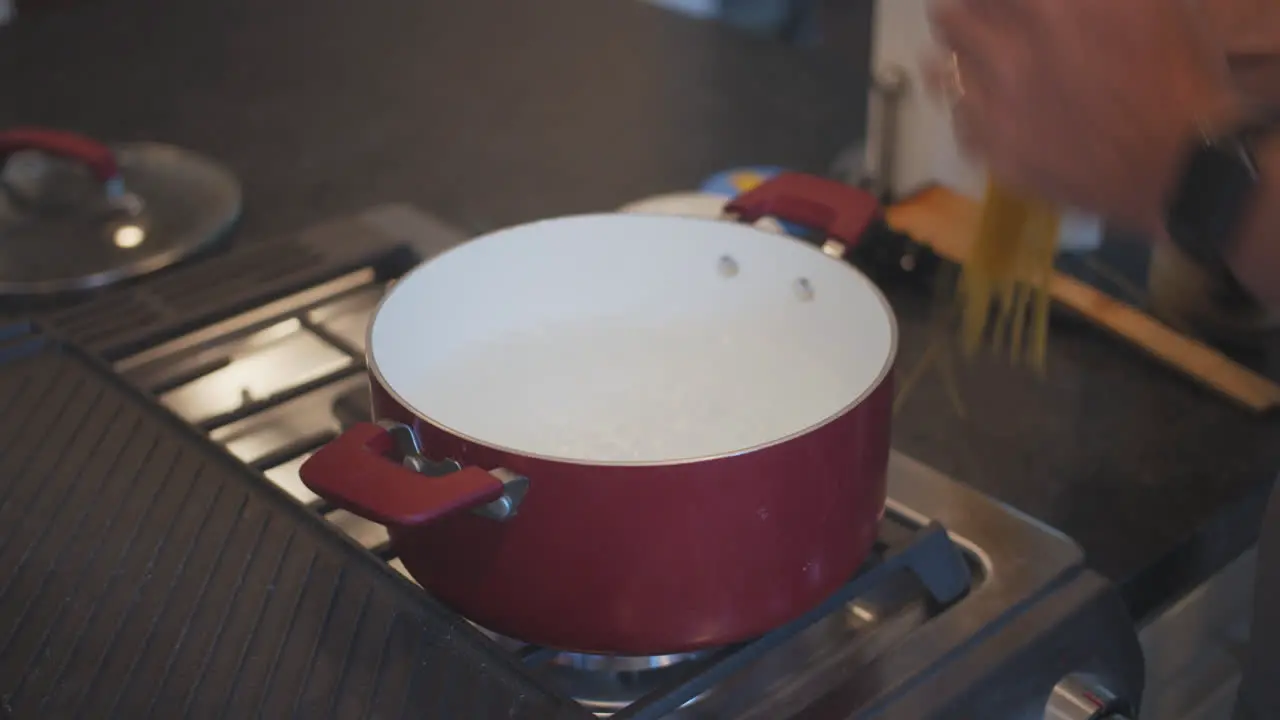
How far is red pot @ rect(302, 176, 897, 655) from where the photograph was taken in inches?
17.7

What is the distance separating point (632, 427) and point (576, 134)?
0.55 meters

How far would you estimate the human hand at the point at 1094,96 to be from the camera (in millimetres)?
490

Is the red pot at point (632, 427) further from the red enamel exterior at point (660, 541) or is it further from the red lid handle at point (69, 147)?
the red lid handle at point (69, 147)

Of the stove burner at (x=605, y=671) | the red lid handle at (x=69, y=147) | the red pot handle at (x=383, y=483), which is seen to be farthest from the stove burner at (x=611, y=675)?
the red lid handle at (x=69, y=147)

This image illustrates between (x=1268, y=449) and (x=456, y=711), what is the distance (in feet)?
1.48

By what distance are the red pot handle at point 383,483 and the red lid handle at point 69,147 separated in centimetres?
53

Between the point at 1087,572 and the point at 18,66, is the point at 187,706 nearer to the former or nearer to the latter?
the point at 1087,572

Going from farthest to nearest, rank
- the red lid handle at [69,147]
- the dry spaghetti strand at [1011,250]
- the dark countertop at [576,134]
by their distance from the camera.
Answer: the red lid handle at [69,147] → the dark countertop at [576,134] → the dry spaghetti strand at [1011,250]

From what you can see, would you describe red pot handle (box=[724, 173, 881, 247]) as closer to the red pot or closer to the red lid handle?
the red pot

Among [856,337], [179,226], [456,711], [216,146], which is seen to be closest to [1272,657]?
[856,337]

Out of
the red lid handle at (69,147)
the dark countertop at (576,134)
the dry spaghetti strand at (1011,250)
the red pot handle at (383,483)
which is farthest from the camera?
the red lid handle at (69,147)

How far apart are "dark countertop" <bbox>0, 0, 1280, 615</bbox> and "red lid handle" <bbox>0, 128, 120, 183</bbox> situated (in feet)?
0.34

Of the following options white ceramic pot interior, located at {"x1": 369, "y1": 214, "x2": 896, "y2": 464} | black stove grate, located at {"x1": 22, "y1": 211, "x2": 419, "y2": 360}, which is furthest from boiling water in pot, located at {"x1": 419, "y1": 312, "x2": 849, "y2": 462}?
black stove grate, located at {"x1": 22, "y1": 211, "x2": 419, "y2": 360}

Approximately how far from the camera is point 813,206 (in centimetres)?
64
